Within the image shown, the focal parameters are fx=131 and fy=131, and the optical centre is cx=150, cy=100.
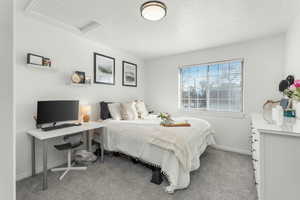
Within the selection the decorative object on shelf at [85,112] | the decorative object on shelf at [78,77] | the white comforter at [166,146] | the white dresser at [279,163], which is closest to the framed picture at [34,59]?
the decorative object on shelf at [78,77]

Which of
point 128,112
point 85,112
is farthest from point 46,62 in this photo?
point 128,112

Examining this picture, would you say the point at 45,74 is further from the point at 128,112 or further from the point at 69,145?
the point at 128,112

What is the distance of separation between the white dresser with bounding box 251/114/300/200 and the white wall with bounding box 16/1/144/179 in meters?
3.03

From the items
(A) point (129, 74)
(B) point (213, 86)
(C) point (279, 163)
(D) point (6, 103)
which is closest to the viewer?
(D) point (6, 103)

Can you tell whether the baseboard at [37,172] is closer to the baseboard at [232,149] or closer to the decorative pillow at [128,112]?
the decorative pillow at [128,112]

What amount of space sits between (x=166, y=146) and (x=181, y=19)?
2014mm

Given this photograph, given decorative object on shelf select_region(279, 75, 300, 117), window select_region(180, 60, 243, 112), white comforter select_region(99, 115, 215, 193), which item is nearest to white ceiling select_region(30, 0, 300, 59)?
window select_region(180, 60, 243, 112)

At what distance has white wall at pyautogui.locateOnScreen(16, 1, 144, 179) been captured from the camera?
6.75 feet

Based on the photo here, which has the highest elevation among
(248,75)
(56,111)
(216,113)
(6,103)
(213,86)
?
(248,75)

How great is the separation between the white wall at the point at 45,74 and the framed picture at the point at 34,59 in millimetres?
104

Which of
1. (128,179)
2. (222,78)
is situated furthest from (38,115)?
(222,78)

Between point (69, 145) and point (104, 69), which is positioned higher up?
point (104, 69)

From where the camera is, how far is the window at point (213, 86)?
3.19 m

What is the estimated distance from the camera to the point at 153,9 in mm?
1722
